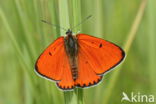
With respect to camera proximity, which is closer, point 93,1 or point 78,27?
point 78,27

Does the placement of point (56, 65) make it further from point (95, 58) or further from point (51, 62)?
point (95, 58)

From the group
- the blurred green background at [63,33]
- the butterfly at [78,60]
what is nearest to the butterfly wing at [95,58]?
the butterfly at [78,60]

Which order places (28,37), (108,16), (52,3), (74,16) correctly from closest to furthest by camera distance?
1. (74,16)
2. (52,3)
3. (28,37)
4. (108,16)

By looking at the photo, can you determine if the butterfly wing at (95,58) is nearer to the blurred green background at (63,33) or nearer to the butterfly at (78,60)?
the butterfly at (78,60)

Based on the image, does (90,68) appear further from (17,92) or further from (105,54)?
(17,92)

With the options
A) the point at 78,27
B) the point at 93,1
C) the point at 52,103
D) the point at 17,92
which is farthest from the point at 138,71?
the point at 78,27

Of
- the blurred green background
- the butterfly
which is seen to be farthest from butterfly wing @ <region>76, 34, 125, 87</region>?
the blurred green background

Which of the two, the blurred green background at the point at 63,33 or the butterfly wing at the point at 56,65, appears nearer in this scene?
the butterfly wing at the point at 56,65
